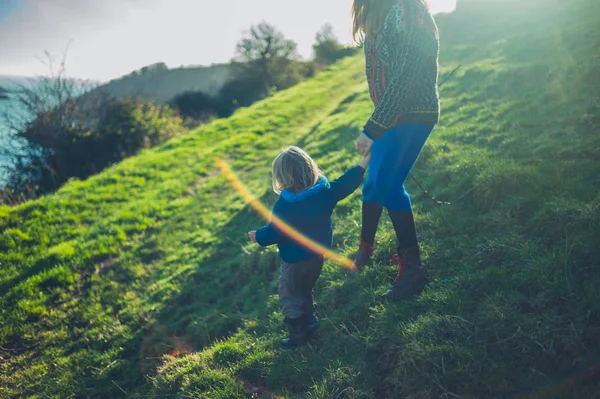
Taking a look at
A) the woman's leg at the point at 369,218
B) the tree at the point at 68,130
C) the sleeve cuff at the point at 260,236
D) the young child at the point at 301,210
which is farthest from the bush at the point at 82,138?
the woman's leg at the point at 369,218

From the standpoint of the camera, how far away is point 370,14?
2.90 metres

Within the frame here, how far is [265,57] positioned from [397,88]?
36.3 meters

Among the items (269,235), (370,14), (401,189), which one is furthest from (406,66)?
(269,235)

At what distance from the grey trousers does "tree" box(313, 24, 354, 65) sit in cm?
4081

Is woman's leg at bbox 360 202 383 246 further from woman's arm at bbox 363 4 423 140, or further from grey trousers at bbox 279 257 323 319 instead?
woman's arm at bbox 363 4 423 140

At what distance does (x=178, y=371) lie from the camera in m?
3.60

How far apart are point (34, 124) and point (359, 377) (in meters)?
17.7

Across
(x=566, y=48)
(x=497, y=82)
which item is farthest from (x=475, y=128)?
(x=566, y=48)

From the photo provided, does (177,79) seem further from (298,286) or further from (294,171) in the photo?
(298,286)

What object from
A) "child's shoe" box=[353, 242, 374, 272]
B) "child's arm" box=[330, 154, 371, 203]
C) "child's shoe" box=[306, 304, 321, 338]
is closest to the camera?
"child's arm" box=[330, 154, 371, 203]

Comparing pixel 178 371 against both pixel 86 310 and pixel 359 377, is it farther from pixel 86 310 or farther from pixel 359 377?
pixel 86 310

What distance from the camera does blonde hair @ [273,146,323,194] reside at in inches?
127

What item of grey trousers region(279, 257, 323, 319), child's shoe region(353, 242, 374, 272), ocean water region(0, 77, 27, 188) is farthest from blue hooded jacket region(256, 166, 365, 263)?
ocean water region(0, 77, 27, 188)

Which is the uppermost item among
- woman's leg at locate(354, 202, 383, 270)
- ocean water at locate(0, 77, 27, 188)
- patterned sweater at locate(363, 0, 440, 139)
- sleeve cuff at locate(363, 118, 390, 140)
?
ocean water at locate(0, 77, 27, 188)
